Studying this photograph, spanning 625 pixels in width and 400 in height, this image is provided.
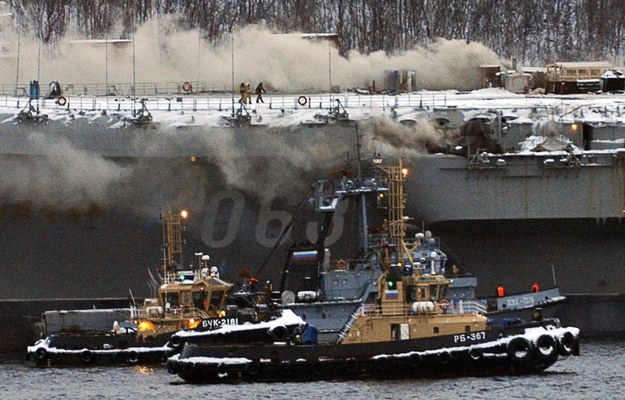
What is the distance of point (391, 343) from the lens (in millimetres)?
53375

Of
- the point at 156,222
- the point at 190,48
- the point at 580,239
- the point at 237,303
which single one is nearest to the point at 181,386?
the point at 237,303

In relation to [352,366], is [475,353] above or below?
above

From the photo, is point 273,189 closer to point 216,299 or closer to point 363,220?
point 216,299

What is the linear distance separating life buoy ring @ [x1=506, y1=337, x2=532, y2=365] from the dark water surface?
486 millimetres

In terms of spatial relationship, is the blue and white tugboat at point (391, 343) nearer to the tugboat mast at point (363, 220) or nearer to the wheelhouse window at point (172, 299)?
the tugboat mast at point (363, 220)

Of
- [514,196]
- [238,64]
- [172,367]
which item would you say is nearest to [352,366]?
[172,367]

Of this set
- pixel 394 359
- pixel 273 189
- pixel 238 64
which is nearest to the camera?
pixel 394 359

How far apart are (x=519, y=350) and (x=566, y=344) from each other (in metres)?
1.24

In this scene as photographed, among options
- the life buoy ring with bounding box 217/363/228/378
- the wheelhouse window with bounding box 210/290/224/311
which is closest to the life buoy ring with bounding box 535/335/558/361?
the life buoy ring with bounding box 217/363/228/378

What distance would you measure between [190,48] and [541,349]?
91.3 feet

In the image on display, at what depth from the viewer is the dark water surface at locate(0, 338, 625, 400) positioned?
5062 centimetres

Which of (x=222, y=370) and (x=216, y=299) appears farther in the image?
(x=216, y=299)

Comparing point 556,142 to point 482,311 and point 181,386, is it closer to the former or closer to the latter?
point 482,311

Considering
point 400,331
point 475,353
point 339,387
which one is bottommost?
point 339,387
